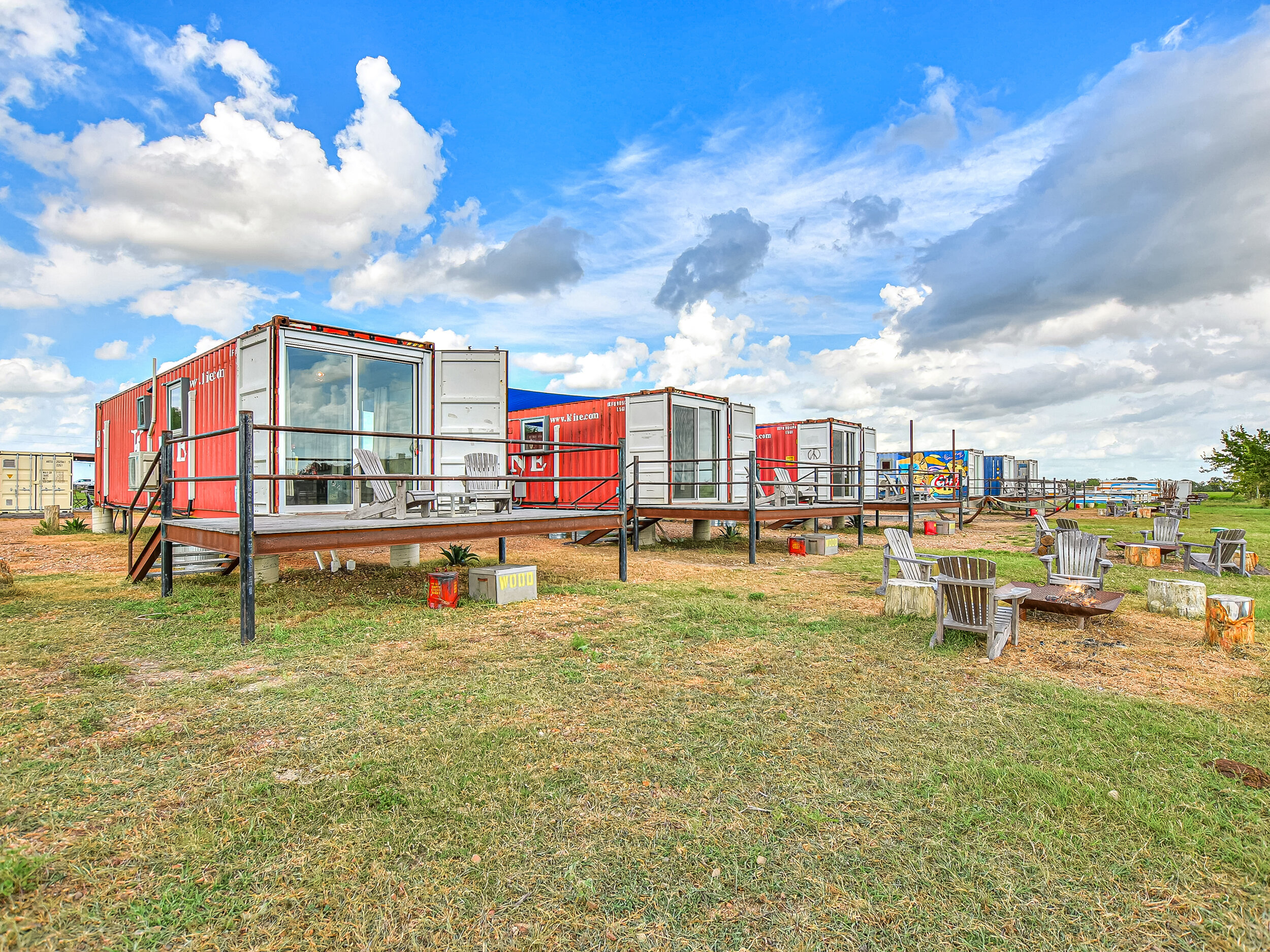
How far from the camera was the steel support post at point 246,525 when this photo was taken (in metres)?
5.35

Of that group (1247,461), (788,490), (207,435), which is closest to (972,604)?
(207,435)

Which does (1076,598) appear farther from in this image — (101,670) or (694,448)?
(694,448)

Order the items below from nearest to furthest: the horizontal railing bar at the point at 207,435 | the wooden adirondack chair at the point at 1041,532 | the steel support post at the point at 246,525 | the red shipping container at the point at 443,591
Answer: the steel support post at the point at 246,525 → the horizontal railing bar at the point at 207,435 → the red shipping container at the point at 443,591 → the wooden adirondack chair at the point at 1041,532

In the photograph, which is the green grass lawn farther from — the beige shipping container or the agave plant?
the beige shipping container

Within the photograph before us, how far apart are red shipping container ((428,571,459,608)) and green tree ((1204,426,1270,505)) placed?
41725 millimetres

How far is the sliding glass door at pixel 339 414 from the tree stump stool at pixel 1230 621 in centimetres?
874

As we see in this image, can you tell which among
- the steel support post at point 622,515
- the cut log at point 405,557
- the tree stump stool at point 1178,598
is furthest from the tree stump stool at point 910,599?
the cut log at point 405,557

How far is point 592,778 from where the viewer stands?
9.73ft

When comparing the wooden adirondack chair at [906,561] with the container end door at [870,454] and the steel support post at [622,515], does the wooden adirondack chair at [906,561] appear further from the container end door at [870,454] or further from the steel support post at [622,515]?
the container end door at [870,454]

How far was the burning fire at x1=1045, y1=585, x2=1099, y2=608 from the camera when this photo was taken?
221 inches

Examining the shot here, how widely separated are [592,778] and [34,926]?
6.22 feet

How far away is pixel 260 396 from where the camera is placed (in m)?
8.30

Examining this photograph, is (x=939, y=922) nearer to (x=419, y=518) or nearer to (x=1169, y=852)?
(x=1169, y=852)

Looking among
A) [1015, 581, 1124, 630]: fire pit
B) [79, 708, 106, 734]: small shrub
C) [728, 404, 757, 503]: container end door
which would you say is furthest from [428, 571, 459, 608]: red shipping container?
[728, 404, 757, 503]: container end door
